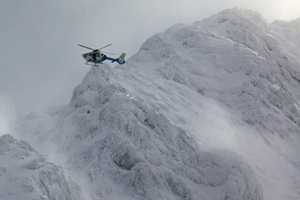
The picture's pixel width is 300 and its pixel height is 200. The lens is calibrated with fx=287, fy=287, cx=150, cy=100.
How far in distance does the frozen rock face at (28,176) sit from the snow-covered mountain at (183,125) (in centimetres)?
231

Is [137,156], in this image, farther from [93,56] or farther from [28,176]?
[93,56]

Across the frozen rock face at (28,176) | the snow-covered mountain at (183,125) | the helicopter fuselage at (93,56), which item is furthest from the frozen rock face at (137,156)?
the helicopter fuselage at (93,56)

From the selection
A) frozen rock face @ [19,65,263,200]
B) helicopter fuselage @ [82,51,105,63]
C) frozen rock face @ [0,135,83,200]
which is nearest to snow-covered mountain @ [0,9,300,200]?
frozen rock face @ [19,65,263,200]

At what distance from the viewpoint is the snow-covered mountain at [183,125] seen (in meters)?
29.4

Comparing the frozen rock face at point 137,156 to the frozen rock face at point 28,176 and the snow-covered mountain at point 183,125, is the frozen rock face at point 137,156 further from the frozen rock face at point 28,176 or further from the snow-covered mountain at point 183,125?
the frozen rock face at point 28,176

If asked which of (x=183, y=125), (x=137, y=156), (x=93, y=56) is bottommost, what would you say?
(x=183, y=125)

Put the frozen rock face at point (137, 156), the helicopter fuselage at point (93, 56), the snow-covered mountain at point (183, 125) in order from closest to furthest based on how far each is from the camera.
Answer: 1. the frozen rock face at point (137, 156)
2. the snow-covered mountain at point (183, 125)
3. the helicopter fuselage at point (93, 56)

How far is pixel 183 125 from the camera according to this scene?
40031 millimetres

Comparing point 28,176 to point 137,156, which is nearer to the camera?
point 28,176

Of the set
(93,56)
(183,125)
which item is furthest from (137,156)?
(93,56)

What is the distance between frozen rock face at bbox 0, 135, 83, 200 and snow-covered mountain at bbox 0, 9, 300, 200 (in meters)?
2.31

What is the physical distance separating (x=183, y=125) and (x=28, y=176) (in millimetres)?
23671

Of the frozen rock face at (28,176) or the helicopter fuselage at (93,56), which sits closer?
the frozen rock face at (28,176)

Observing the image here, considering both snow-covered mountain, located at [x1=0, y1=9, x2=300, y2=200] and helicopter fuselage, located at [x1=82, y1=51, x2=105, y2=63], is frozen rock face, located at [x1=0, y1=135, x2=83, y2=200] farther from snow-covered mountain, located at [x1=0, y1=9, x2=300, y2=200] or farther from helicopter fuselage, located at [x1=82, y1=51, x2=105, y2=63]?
helicopter fuselage, located at [x1=82, y1=51, x2=105, y2=63]
